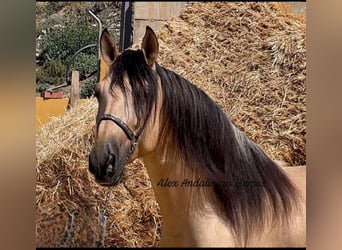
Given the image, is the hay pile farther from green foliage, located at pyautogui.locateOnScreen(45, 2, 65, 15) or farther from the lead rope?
green foliage, located at pyautogui.locateOnScreen(45, 2, 65, 15)

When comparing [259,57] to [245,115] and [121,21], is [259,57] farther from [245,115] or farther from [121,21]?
[121,21]

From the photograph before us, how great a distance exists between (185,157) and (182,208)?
0.62ft

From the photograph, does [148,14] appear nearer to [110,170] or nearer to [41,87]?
[41,87]

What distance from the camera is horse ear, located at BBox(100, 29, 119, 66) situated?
1.70m

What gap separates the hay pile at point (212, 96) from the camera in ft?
6.06

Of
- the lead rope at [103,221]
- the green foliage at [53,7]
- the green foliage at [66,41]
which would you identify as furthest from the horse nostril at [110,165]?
the green foliage at [53,7]

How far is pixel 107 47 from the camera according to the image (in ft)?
5.61

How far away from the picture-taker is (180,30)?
191cm

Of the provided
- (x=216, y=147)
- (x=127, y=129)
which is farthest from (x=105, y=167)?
(x=216, y=147)

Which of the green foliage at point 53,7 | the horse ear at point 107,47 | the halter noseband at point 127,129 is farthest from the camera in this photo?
the green foliage at point 53,7

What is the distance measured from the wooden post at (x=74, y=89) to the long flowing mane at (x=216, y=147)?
30 cm

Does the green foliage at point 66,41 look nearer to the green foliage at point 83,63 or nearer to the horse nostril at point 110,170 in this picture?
the green foliage at point 83,63
